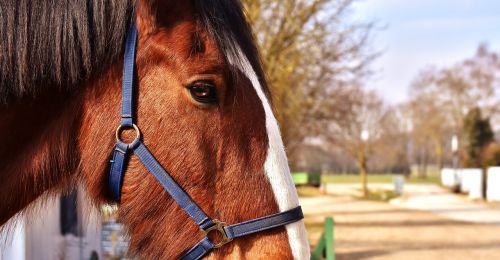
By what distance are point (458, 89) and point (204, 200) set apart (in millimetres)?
41356

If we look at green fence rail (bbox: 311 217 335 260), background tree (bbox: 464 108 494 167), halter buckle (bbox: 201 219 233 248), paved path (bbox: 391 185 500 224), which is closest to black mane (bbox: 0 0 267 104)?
halter buckle (bbox: 201 219 233 248)

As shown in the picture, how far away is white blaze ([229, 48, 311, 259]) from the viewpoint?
1.77 metres

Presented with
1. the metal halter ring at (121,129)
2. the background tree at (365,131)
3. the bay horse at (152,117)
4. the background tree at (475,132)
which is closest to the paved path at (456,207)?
the background tree at (365,131)

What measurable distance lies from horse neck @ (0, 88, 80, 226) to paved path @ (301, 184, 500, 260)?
380 inches

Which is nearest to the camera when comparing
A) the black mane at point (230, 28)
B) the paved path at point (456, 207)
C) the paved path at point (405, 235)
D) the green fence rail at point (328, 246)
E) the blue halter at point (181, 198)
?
the blue halter at point (181, 198)

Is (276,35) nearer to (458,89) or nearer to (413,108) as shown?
(458,89)

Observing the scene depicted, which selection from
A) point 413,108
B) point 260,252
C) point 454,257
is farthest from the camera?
point 413,108

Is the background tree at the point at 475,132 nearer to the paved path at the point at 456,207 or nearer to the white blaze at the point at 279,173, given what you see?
the paved path at the point at 456,207

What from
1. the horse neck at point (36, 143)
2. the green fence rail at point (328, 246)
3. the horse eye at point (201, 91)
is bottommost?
Result: the green fence rail at point (328, 246)

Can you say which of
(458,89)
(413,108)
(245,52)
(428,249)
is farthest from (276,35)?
(413,108)

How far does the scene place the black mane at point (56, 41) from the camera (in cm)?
176

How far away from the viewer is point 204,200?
5.87 ft

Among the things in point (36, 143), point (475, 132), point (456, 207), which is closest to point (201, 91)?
point (36, 143)

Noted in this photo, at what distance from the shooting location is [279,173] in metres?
1.82
